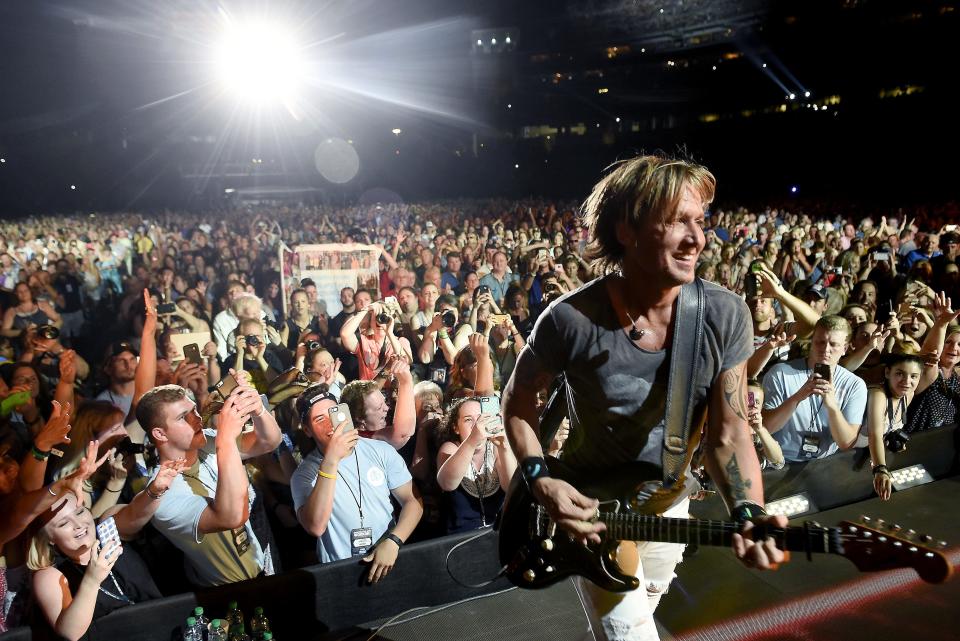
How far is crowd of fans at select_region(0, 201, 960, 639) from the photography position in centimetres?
277

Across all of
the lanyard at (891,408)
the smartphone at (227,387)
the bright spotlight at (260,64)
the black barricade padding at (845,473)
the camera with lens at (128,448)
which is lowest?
the black barricade padding at (845,473)

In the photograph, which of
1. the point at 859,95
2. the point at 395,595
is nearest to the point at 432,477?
the point at 395,595

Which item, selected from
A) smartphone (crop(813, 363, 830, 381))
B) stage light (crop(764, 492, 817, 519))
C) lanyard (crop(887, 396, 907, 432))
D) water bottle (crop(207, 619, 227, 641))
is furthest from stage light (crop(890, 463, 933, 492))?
water bottle (crop(207, 619, 227, 641))

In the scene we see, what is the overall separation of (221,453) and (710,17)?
35.3 meters

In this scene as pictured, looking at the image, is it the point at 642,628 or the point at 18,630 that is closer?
the point at 642,628

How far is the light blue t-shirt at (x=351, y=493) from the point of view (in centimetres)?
315

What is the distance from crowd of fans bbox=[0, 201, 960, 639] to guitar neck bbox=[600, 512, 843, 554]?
142 cm

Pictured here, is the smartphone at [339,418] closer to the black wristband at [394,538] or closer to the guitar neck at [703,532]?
the black wristband at [394,538]

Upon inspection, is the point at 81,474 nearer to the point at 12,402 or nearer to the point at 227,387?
the point at 227,387

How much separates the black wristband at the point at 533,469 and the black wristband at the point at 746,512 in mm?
491

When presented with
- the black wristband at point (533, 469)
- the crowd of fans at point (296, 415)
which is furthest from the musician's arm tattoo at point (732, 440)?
the crowd of fans at point (296, 415)

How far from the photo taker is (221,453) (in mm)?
2744

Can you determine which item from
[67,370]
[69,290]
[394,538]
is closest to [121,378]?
[67,370]

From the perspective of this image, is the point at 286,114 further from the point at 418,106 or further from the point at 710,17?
the point at 710,17
